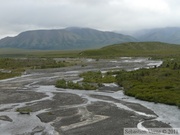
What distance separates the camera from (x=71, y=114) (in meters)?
41.7

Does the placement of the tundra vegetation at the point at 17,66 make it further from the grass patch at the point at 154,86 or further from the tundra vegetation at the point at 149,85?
the grass patch at the point at 154,86

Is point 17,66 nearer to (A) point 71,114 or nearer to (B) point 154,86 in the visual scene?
(B) point 154,86

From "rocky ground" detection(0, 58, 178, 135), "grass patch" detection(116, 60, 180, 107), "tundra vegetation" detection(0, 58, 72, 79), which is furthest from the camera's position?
"tundra vegetation" detection(0, 58, 72, 79)

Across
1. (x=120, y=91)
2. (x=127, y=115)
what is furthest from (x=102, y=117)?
(x=120, y=91)

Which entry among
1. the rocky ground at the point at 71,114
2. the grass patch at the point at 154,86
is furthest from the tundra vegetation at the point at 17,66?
the grass patch at the point at 154,86

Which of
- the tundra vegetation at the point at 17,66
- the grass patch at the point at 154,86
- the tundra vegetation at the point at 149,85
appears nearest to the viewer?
the grass patch at the point at 154,86

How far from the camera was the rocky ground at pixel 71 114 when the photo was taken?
113 feet

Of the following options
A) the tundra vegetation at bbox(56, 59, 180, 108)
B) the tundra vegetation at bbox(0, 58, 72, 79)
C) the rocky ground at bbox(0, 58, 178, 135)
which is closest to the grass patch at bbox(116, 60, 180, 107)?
the tundra vegetation at bbox(56, 59, 180, 108)

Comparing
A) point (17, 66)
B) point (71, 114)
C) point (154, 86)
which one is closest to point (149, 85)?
point (154, 86)

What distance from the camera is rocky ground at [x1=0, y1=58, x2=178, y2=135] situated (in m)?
34.5

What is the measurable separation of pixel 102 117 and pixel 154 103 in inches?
474

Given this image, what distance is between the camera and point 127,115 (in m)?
40.4

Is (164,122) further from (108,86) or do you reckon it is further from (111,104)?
(108,86)

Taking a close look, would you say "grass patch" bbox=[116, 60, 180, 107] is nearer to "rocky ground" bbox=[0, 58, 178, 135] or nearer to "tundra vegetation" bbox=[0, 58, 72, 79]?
"rocky ground" bbox=[0, 58, 178, 135]
